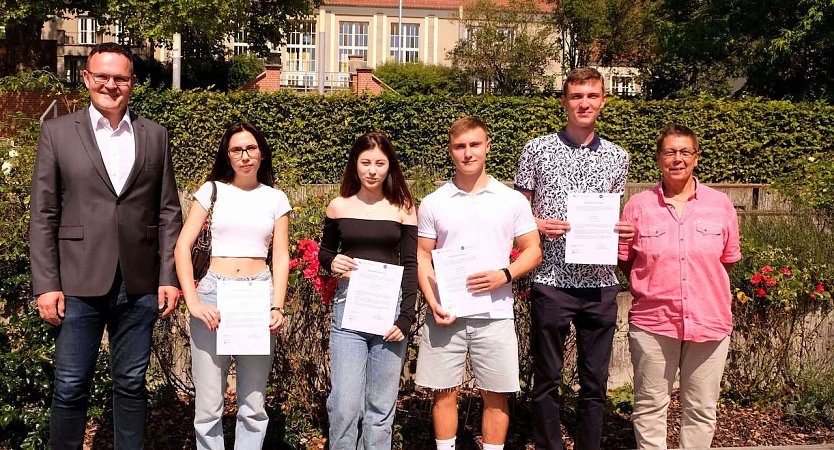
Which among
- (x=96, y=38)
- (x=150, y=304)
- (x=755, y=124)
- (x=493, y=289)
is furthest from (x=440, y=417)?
(x=96, y=38)

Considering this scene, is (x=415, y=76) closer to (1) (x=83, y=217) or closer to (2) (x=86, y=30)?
(2) (x=86, y=30)

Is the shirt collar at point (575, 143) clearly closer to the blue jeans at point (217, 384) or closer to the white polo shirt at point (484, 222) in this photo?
the white polo shirt at point (484, 222)

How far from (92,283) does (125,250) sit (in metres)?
0.22

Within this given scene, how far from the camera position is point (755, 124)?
21031 millimetres

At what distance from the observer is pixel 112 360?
4031 millimetres

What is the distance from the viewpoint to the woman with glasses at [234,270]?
13.0 feet

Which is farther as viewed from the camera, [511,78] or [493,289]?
[511,78]

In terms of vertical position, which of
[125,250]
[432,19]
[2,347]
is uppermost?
[432,19]

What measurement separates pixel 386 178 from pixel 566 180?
1017 mm

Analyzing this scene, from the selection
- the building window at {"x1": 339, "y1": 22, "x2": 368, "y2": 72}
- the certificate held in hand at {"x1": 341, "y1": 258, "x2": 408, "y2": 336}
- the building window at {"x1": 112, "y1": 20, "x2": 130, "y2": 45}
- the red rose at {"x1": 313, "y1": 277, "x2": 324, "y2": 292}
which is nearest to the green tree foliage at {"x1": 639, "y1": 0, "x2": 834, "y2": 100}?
the building window at {"x1": 112, "y1": 20, "x2": 130, "y2": 45}

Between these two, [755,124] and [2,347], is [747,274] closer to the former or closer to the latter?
[2,347]

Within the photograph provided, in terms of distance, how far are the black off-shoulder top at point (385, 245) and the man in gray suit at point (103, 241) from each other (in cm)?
86

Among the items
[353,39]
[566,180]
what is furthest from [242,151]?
[353,39]

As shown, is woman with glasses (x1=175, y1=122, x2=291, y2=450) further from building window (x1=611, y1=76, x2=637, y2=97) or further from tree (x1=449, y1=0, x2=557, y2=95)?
building window (x1=611, y1=76, x2=637, y2=97)
